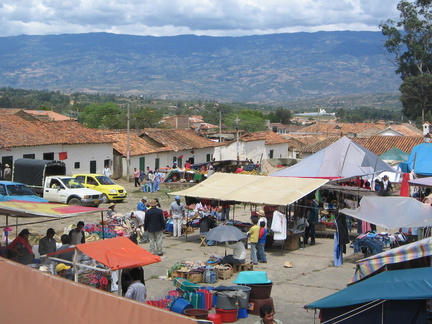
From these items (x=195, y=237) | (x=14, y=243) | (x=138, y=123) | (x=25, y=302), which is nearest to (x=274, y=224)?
(x=195, y=237)

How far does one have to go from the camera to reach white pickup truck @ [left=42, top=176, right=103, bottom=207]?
27188 millimetres

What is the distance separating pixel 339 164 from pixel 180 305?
13.5 meters

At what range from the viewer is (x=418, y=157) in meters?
29.2

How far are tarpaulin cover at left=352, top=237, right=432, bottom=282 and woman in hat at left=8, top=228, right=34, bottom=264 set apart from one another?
255 inches

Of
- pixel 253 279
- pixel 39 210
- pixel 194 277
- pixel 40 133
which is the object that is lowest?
pixel 194 277

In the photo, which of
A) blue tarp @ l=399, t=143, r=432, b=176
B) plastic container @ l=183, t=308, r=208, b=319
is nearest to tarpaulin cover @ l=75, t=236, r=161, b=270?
plastic container @ l=183, t=308, r=208, b=319

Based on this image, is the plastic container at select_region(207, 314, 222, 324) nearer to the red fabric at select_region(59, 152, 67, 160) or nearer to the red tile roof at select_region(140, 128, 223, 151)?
the red fabric at select_region(59, 152, 67, 160)

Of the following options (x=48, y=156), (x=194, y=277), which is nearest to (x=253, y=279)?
(x=194, y=277)

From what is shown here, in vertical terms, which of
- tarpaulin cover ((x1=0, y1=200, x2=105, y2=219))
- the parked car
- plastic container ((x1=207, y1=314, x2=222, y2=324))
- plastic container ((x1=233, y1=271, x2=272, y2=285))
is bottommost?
the parked car

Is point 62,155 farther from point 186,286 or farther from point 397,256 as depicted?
point 397,256

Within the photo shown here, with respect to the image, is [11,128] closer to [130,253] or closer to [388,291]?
[130,253]

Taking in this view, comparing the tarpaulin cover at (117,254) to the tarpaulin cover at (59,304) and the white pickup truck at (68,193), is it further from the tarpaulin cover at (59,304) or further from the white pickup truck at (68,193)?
the white pickup truck at (68,193)

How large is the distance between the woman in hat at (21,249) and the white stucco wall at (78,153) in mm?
24557

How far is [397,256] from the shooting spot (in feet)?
32.6
